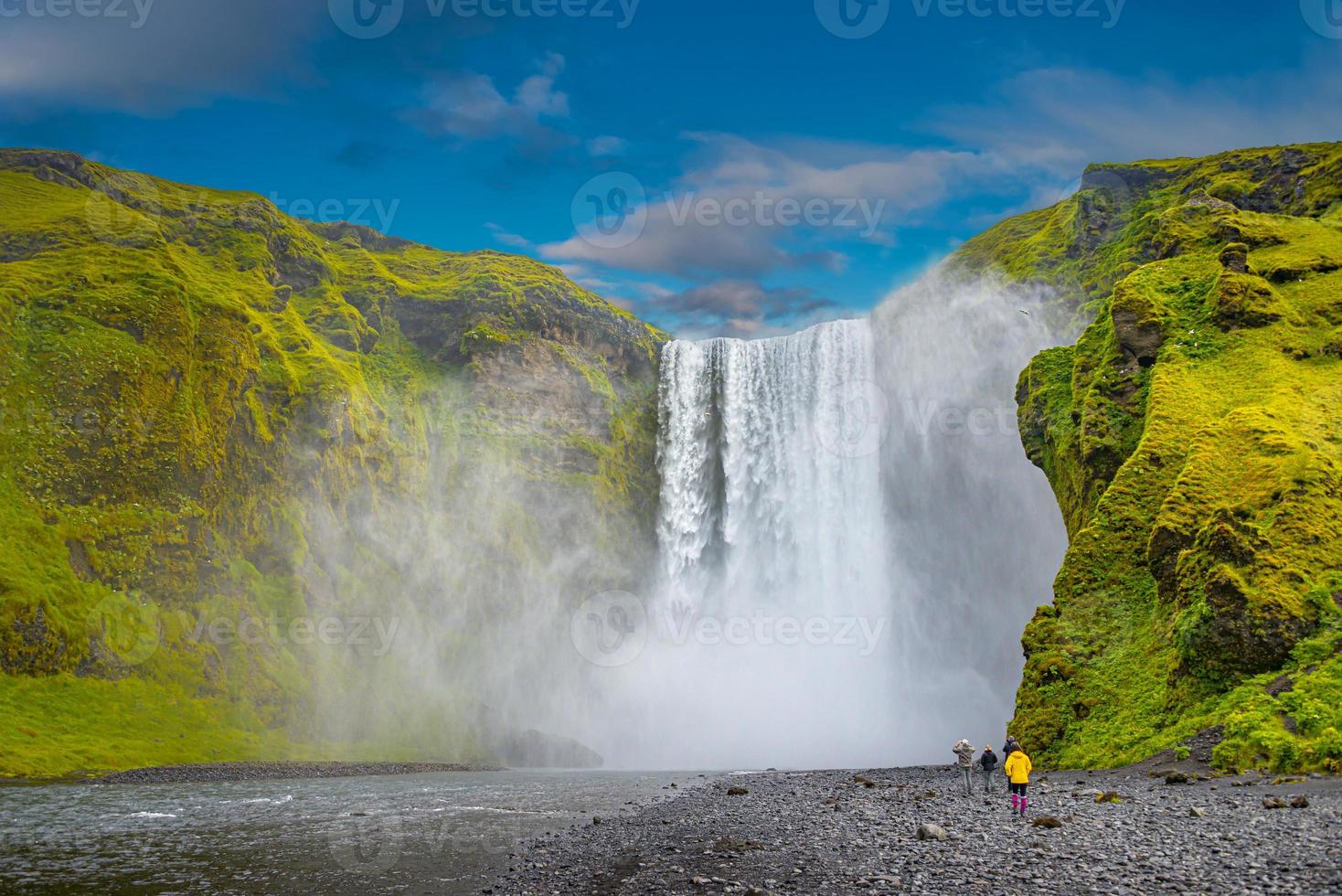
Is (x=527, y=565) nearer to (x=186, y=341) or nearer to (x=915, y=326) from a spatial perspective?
(x=186, y=341)

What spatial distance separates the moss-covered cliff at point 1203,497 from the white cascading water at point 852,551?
19325 millimetres

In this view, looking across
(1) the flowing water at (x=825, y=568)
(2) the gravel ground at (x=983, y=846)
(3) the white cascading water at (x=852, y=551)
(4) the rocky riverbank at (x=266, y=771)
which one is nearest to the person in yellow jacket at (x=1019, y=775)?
(2) the gravel ground at (x=983, y=846)

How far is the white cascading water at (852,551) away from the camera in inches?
2675

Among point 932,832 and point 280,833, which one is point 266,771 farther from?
point 932,832

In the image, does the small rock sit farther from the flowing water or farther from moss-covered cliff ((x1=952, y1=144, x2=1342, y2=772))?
the flowing water

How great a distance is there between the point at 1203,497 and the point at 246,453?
75.9 meters

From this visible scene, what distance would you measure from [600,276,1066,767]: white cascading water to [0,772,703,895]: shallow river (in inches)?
1118

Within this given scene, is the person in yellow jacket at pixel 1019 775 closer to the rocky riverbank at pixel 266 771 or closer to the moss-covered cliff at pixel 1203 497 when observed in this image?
the moss-covered cliff at pixel 1203 497

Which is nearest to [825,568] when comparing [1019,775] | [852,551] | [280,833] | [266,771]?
[852,551]

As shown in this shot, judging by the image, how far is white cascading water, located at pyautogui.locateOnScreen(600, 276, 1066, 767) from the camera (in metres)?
67.9

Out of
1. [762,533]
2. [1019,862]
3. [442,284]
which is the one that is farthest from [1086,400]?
[442,284]

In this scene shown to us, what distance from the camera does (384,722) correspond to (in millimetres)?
73875

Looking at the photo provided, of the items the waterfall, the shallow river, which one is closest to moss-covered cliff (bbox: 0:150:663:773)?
the waterfall

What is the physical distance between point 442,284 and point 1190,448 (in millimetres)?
96633
